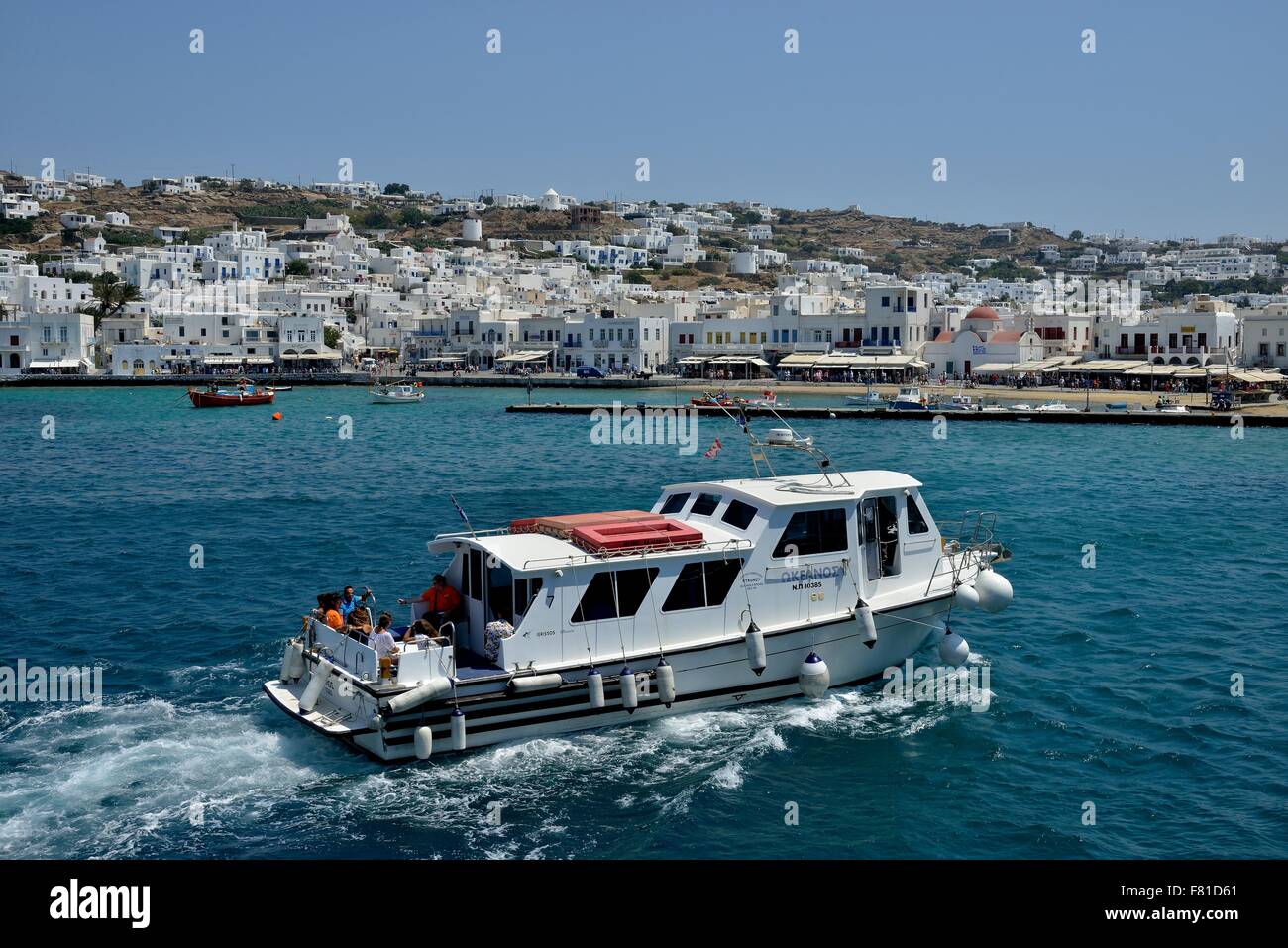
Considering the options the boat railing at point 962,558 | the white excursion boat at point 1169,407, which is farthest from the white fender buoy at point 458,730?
the white excursion boat at point 1169,407

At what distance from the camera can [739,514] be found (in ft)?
52.1

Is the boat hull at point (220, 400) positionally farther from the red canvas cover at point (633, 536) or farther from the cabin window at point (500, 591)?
the cabin window at point (500, 591)

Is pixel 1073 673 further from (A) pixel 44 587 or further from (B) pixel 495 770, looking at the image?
(A) pixel 44 587

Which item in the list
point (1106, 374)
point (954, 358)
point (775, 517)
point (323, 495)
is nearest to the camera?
point (775, 517)

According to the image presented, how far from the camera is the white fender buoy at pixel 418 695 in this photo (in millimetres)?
12797

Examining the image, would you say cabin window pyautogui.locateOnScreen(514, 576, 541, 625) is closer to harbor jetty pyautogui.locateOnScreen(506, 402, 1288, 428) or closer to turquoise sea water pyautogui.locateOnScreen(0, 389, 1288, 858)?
turquoise sea water pyautogui.locateOnScreen(0, 389, 1288, 858)

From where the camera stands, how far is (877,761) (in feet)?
45.0

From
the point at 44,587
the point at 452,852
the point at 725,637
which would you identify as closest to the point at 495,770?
the point at 452,852

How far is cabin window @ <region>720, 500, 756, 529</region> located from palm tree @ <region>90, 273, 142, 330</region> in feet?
358

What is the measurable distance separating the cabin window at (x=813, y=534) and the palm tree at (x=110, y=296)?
360 feet

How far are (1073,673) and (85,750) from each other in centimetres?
1365

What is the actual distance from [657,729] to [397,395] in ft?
235

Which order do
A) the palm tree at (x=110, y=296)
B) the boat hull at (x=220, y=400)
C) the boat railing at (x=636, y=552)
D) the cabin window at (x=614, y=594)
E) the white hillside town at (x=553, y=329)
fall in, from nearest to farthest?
the boat railing at (x=636, y=552)
the cabin window at (x=614, y=594)
the boat hull at (x=220, y=400)
the white hillside town at (x=553, y=329)
the palm tree at (x=110, y=296)

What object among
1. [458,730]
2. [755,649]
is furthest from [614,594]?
[458,730]
